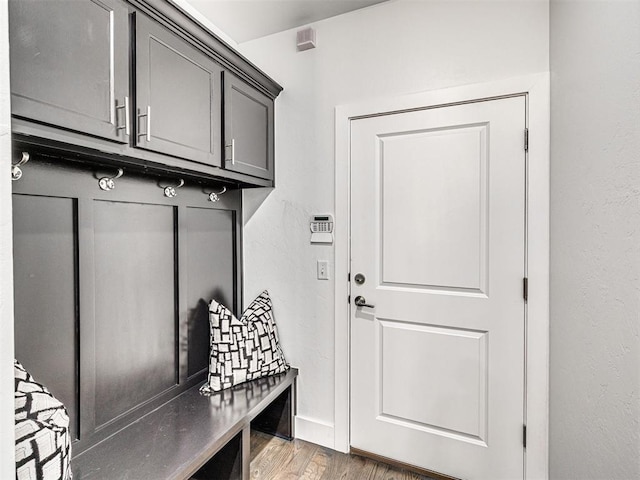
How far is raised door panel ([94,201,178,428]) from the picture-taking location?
148 centimetres

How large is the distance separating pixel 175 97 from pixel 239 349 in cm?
130

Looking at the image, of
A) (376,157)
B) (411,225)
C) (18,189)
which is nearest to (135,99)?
(18,189)

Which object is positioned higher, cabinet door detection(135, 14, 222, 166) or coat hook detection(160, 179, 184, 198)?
cabinet door detection(135, 14, 222, 166)

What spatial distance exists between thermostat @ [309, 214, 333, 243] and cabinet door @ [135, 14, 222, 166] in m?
0.66

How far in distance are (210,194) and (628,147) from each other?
1.86 meters

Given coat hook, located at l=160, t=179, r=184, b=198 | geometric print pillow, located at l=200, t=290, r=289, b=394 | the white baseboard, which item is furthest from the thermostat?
the white baseboard

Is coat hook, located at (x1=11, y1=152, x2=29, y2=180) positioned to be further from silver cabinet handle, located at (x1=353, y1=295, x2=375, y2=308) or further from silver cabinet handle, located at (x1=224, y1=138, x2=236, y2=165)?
silver cabinet handle, located at (x1=353, y1=295, x2=375, y2=308)

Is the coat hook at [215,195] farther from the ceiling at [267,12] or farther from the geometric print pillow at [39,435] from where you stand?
the geometric print pillow at [39,435]

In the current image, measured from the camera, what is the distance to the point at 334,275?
208 centimetres

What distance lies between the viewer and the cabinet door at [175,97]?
52.5 inches

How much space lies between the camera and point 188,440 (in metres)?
1.47

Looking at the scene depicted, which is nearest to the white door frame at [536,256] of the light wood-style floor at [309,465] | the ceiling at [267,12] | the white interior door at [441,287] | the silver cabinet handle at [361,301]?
the white interior door at [441,287]

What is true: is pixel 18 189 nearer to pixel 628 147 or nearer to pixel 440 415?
pixel 628 147

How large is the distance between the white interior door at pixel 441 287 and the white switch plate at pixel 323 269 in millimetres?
170
